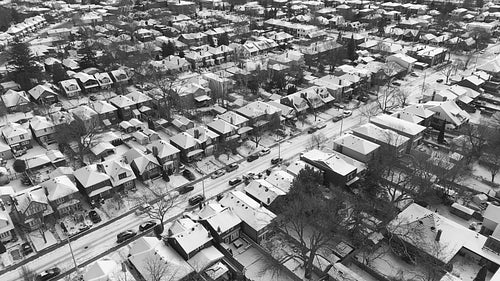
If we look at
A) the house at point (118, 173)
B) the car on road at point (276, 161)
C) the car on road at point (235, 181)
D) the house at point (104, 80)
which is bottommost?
the car on road at point (235, 181)

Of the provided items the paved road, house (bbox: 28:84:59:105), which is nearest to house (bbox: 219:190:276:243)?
the paved road

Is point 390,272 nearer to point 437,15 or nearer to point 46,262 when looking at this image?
point 46,262

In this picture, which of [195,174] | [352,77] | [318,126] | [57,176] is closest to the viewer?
[57,176]

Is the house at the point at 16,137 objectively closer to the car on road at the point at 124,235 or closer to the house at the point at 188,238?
the car on road at the point at 124,235

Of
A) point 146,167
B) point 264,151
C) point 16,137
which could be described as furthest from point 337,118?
point 16,137

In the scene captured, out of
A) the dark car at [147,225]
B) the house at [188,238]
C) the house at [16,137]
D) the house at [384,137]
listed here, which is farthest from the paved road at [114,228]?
the house at [16,137]

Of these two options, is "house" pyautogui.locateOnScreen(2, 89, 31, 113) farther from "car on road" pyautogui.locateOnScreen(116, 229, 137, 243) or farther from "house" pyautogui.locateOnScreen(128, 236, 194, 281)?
"house" pyautogui.locateOnScreen(128, 236, 194, 281)

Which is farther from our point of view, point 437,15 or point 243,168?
point 437,15

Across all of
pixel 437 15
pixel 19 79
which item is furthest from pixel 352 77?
pixel 437 15
